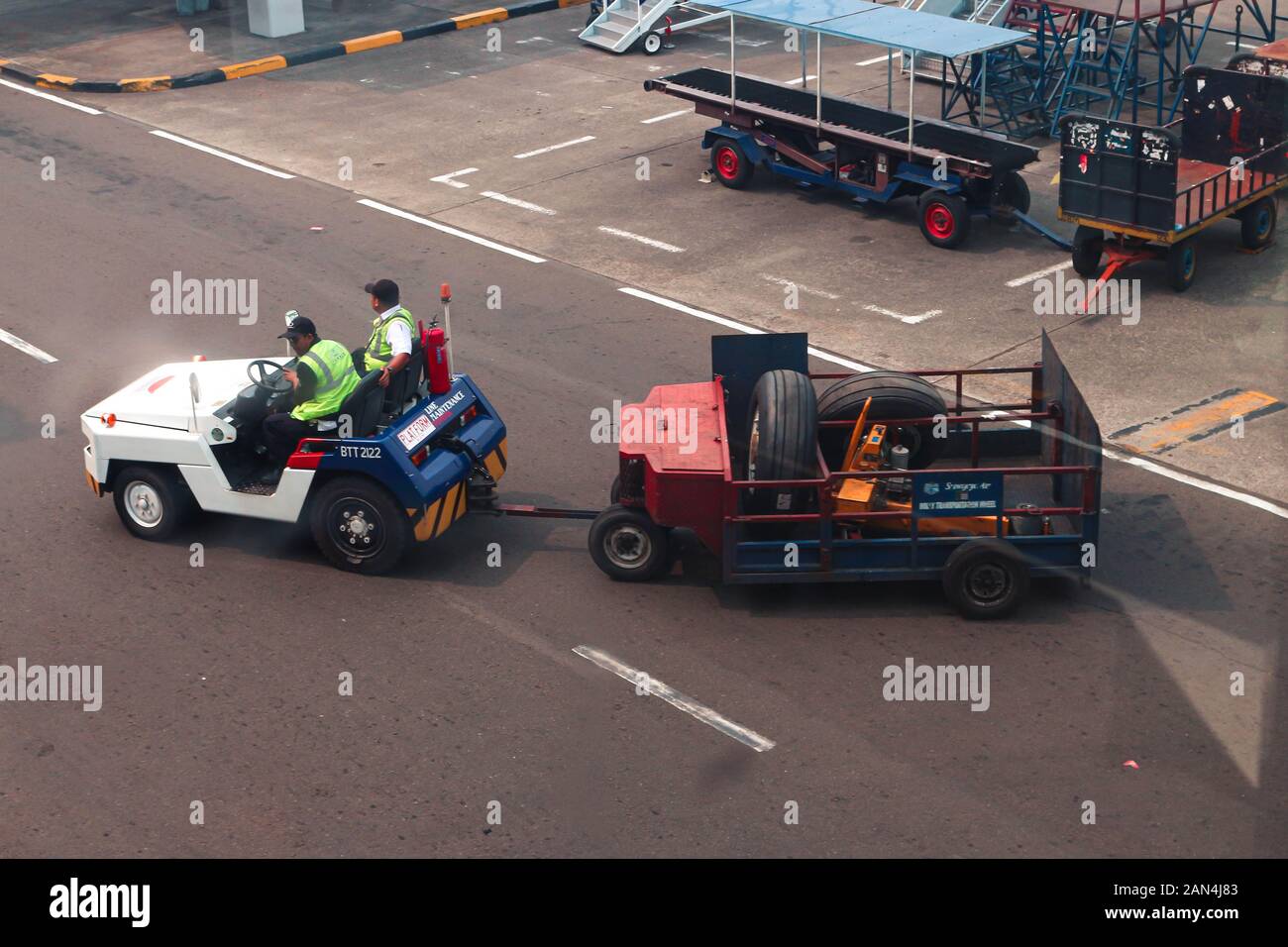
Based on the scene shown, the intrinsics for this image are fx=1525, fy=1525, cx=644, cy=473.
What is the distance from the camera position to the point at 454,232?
58.4 ft

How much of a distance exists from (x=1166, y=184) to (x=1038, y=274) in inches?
65.3

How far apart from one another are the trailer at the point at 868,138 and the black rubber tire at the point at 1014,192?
0.4 inches

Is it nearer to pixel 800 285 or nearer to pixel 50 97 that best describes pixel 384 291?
pixel 800 285

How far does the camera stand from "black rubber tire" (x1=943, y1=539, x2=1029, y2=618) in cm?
987

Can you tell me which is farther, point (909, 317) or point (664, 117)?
point (664, 117)

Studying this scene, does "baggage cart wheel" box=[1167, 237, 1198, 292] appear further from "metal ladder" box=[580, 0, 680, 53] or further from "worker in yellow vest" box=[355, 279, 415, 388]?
"metal ladder" box=[580, 0, 680, 53]

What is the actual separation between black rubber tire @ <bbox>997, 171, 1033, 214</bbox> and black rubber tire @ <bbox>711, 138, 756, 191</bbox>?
3196 millimetres

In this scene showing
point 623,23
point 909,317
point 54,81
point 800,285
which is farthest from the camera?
point 623,23

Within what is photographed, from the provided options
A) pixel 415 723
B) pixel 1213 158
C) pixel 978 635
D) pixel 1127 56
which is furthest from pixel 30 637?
pixel 1127 56

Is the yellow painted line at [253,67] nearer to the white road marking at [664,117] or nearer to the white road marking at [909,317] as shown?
the white road marking at [664,117]

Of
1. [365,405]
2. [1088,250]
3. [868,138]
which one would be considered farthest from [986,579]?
[868,138]

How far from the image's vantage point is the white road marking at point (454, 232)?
1711cm

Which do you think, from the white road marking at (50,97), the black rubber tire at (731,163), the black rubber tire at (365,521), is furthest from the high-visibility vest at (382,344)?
the white road marking at (50,97)
